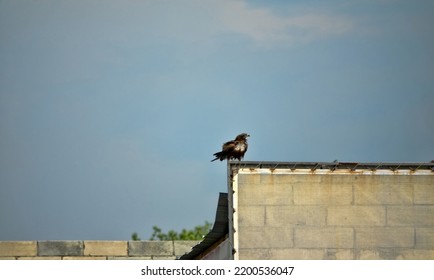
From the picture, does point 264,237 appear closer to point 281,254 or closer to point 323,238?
point 281,254

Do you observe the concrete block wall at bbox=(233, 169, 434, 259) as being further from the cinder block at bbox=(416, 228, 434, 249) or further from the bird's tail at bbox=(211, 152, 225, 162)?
the bird's tail at bbox=(211, 152, 225, 162)

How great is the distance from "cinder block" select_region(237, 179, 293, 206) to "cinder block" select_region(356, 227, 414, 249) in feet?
4.93

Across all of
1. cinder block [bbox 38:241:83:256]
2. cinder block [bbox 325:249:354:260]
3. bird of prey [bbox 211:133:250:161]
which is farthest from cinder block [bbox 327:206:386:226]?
cinder block [bbox 38:241:83:256]

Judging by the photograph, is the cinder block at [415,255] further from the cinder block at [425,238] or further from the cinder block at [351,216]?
the cinder block at [351,216]

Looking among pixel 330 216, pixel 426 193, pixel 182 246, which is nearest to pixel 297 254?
pixel 330 216

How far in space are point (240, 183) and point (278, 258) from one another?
1.55 metres

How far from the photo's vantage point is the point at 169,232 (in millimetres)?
73125

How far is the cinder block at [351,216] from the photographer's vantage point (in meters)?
22.8

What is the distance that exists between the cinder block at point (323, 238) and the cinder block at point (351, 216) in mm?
158

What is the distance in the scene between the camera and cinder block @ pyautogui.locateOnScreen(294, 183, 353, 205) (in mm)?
22719

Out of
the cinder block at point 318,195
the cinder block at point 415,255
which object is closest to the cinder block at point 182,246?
the cinder block at point 318,195

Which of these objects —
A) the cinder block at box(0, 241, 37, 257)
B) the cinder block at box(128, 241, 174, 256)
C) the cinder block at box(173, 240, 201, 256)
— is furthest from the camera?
the cinder block at box(173, 240, 201, 256)

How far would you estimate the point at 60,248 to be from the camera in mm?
29609
